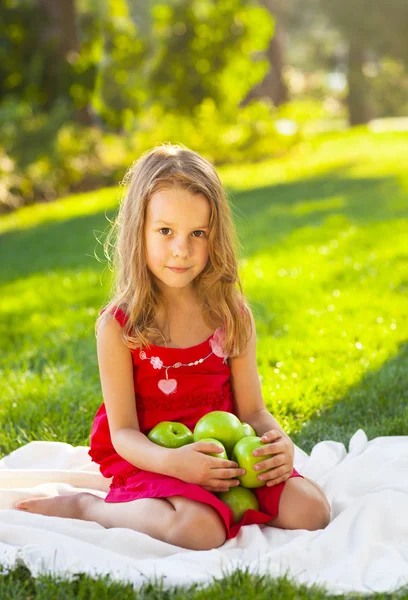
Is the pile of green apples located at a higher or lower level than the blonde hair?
lower

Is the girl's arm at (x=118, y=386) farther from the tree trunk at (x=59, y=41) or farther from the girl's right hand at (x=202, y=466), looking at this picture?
the tree trunk at (x=59, y=41)

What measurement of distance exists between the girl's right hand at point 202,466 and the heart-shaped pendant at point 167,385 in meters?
Answer: 0.35

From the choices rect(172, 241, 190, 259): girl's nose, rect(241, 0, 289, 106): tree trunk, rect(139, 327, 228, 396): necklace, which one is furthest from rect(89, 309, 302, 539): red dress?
rect(241, 0, 289, 106): tree trunk

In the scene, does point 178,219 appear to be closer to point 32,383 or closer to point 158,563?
point 158,563

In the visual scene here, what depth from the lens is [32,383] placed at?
4.48m

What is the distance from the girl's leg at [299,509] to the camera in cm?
291

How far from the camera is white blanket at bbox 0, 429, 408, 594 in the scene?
2.54m

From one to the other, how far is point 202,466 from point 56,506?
63 cm

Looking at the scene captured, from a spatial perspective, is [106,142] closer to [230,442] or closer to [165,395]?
[165,395]

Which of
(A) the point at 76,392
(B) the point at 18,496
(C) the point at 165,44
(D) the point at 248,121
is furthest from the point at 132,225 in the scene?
(D) the point at 248,121

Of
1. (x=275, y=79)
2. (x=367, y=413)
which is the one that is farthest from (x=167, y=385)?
(x=275, y=79)

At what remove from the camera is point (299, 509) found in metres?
2.91

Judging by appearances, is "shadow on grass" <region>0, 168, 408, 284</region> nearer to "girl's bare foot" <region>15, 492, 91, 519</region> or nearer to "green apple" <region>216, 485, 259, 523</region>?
"girl's bare foot" <region>15, 492, 91, 519</region>

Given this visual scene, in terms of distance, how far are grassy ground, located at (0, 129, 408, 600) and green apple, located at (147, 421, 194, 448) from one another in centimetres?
58
